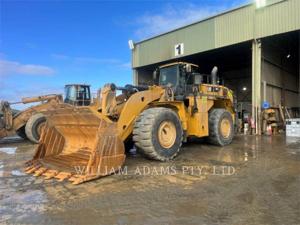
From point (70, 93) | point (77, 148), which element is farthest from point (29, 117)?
point (77, 148)

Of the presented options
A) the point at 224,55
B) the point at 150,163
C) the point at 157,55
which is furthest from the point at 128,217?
the point at 224,55

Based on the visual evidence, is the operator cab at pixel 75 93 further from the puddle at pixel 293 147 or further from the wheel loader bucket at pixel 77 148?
the puddle at pixel 293 147

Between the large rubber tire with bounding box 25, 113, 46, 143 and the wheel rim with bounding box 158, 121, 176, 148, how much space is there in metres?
6.13

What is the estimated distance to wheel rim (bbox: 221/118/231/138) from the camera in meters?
9.71

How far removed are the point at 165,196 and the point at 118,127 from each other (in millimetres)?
2086

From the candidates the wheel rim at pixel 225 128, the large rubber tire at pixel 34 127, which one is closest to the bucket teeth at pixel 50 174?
the large rubber tire at pixel 34 127

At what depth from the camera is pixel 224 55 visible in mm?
19328

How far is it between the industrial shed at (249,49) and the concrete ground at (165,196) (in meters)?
6.74

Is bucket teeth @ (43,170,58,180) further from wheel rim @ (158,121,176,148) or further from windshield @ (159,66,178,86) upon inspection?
windshield @ (159,66,178,86)

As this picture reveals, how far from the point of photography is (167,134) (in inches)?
270

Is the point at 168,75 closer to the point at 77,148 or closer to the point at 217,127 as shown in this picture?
the point at 217,127

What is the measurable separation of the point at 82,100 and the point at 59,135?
213 inches

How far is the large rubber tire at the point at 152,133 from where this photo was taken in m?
6.16

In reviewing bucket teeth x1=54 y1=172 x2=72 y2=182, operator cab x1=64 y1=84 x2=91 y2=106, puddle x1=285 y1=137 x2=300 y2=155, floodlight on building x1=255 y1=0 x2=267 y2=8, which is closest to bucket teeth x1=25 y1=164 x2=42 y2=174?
bucket teeth x1=54 y1=172 x2=72 y2=182
